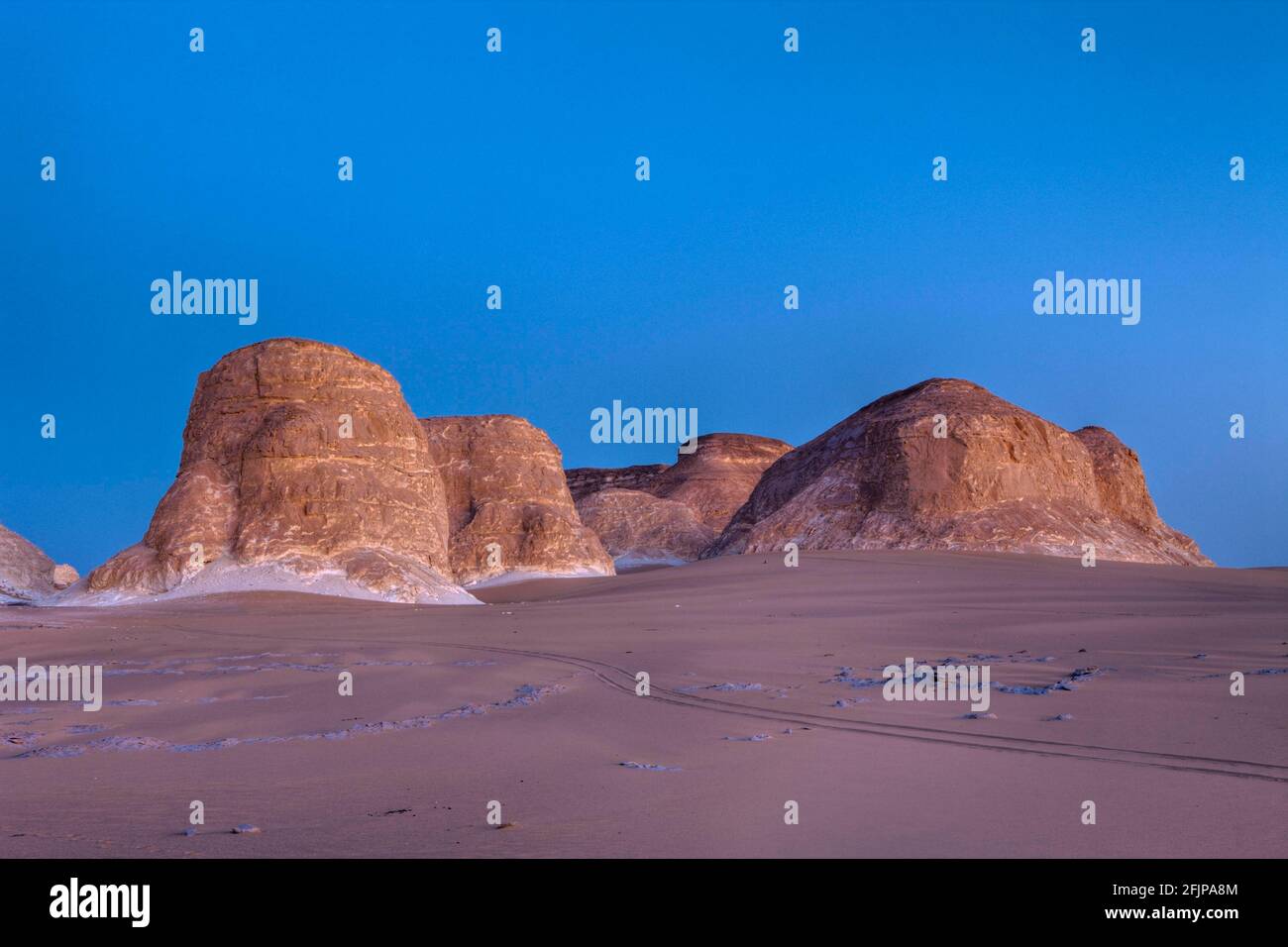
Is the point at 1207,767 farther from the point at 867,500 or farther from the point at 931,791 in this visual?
the point at 867,500

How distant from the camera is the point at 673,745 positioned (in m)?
6.53

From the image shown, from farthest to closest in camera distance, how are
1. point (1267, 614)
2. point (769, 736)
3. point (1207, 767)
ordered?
point (1267, 614)
point (769, 736)
point (1207, 767)

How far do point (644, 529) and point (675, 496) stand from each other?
17238 mm

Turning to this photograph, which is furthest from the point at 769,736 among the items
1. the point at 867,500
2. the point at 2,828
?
the point at 867,500

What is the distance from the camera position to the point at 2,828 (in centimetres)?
446

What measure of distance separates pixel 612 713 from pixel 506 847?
383 cm

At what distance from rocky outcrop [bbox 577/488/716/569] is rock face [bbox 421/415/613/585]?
59.7 ft

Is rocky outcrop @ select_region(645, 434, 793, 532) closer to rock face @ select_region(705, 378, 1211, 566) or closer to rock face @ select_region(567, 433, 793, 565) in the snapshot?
rock face @ select_region(567, 433, 793, 565)

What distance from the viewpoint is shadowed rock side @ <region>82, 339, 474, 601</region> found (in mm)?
26703

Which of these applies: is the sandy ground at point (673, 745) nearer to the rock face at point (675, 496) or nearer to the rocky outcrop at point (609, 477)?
the rock face at point (675, 496)

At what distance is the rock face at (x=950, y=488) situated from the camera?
35.4 m

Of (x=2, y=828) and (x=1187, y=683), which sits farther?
(x=1187, y=683)

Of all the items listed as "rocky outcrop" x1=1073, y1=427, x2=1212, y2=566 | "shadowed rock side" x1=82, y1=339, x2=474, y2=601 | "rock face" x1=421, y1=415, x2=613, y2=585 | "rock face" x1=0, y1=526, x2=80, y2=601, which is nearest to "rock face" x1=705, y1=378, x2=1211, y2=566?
"rocky outcrop" x1=1073, y1=427, x2=1212, y2=566

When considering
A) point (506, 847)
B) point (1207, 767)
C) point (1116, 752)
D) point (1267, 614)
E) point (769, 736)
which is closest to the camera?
point (506, 847)
